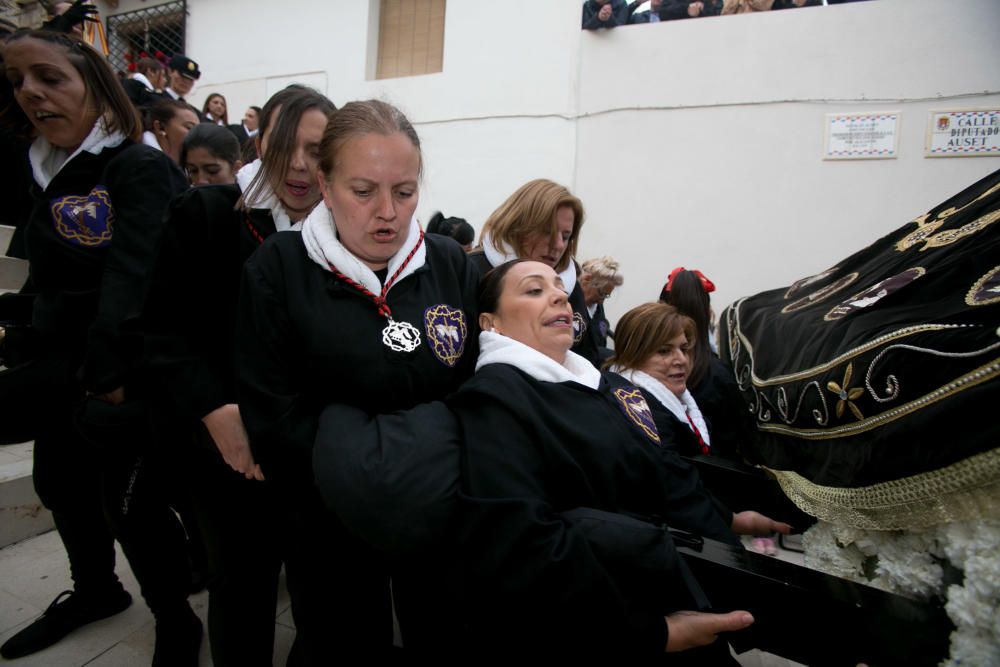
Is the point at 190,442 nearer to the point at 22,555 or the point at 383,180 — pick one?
the point at 383,180

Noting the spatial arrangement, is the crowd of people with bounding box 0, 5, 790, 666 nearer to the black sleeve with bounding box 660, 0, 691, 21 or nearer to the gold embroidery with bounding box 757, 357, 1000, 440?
the gold embroidery with bounding box 757, 357, 1000, 440

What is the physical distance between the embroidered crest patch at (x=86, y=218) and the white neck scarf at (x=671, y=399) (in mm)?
1874

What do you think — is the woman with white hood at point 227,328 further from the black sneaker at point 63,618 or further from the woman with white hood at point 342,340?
the black sneaker at point 63,618

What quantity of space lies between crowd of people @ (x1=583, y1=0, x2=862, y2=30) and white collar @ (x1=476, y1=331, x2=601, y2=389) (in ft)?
17.5

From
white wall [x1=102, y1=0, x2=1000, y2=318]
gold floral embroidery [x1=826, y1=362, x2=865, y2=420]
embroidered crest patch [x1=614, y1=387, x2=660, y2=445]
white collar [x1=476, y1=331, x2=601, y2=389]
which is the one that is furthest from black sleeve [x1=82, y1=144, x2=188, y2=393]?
white wall [x1=102, y1=0, x2=1000, y2=318]

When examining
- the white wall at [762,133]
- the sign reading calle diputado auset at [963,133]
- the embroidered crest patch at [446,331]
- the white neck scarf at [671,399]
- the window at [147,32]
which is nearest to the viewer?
the embroidered crest patch at [446,331]

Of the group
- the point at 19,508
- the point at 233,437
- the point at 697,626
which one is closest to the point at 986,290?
the point at 697,626

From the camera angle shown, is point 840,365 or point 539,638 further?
point 840,365

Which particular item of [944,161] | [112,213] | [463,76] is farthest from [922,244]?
[463,76]

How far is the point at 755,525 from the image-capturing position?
6.54 feet

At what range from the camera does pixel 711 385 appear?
253 centimetres

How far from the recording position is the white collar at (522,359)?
4.44 feet

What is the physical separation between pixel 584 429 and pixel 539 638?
47cm

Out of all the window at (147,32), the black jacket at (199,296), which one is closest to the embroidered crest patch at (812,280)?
the black jacket at (199,296)
